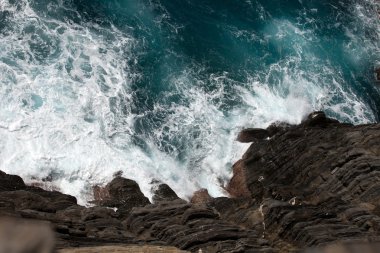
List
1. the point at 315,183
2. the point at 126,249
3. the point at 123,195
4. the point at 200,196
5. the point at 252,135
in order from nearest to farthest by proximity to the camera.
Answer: the point at 126,249
the point at 315,183
the point at 123,195
the point at 200,196
the point at 252,135

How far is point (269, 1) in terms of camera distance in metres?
73.8

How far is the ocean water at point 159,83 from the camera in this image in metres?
48.8

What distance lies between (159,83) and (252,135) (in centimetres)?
1184

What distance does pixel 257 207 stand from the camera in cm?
3750

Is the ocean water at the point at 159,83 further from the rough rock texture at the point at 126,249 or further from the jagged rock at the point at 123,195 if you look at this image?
the rough rock texture at the point at 126,249

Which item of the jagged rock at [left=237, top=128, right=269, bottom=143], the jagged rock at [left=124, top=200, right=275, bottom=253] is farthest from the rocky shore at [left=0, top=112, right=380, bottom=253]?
the jagged rock at [left=237, top=128, right=269, bottom=143]

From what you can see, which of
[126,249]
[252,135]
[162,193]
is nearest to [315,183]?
[162,193]

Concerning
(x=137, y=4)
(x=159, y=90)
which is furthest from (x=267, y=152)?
(x=137, y=4)

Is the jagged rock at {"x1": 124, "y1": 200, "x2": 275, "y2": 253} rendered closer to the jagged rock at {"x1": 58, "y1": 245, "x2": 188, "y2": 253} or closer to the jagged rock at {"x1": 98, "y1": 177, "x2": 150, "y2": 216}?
the jagged rock at {"x1": 58, "y1": 245, "x2": 188, "y2": 253}

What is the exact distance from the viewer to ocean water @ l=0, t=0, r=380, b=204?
160 ft

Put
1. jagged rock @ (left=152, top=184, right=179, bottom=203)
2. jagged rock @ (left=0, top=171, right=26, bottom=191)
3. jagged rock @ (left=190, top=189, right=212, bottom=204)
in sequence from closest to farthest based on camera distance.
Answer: jagged rock @ (left=0, top=171, right=26, bottom=191), jagged rock @ (left=152, top=184, right=179, bottom=203), jagged rock @ (left=190, top=189, right=212, bottom=204)

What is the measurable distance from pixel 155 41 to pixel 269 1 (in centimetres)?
2127

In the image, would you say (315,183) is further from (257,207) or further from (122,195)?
(122,195)

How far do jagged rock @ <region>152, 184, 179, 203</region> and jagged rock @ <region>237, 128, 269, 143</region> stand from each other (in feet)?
36.2
